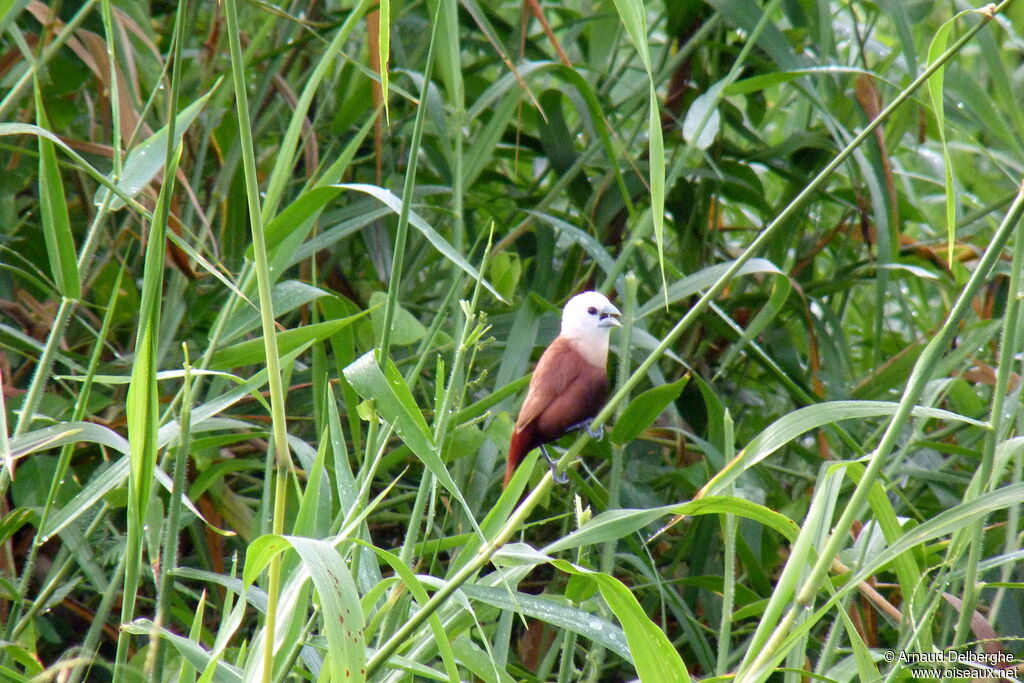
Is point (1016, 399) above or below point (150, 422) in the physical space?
below

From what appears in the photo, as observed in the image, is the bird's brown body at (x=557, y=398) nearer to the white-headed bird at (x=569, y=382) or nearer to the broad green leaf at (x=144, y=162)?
the white-headed bird at (x=569, y=382)

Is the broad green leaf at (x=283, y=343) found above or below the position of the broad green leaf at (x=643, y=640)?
above

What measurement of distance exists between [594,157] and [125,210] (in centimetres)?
122

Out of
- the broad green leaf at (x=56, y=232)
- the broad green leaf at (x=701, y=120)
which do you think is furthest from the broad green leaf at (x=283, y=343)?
the broad green leaf at (x=701, y=120)

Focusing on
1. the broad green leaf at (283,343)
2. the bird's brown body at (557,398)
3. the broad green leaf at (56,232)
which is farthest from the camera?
the bird's brown body at (557,398)

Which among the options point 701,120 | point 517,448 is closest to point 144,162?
point 517,448

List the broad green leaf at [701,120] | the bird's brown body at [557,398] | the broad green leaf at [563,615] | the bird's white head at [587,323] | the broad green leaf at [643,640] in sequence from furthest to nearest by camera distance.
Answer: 1. the bird's white head at [587,323]
2. the bird's brown body at [557,398]
3. the broad green leaf at [701,120]
4. the broad green leaf at [563,615]
5. the broad green leaf at [643,640]

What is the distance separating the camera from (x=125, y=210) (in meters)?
2.49

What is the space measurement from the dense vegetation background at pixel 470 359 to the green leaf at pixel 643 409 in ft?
0.03

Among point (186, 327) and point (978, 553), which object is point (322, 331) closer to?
point (186, 327)

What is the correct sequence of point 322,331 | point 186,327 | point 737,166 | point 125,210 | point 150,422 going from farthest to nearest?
point 737,166, point 125,210, point 186,327, point 322,331, point 150,422

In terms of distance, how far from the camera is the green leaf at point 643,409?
5.20 feet

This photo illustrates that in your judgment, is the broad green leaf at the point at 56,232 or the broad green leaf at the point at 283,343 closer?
the broad green leaf at the point at 56,232

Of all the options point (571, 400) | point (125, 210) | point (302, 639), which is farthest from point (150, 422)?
point (125, 210)
